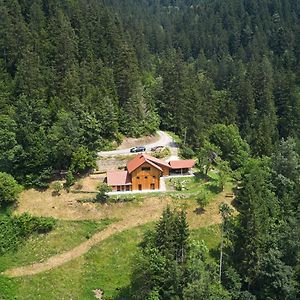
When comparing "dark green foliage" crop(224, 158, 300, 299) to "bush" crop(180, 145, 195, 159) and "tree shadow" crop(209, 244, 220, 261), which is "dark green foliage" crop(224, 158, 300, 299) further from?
"bush" crop(180, 145, 195, 159)

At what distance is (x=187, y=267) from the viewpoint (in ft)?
138

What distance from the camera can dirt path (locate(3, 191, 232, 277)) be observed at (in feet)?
167

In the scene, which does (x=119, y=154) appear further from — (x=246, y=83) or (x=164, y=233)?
(x=246, y=83)

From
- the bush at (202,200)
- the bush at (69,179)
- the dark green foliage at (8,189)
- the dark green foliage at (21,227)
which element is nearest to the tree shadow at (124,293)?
the dark green foliage at (21,227)

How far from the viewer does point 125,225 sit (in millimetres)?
55656

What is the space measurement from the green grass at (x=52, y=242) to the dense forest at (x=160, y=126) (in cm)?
172

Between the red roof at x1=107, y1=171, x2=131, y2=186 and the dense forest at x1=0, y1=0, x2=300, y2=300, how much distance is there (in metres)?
3.46

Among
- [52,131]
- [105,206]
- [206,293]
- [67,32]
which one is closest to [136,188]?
[105,206]

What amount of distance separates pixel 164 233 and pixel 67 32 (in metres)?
45.2

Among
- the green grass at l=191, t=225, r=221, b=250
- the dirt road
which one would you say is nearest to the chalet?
the dirt road

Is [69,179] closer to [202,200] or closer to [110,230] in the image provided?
[110,230]

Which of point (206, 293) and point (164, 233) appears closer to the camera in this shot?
point (206, 293)

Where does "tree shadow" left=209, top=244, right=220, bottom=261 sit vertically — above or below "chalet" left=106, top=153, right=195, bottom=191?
below

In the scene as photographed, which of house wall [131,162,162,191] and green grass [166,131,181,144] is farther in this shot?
green grass [166,131,181,144]
